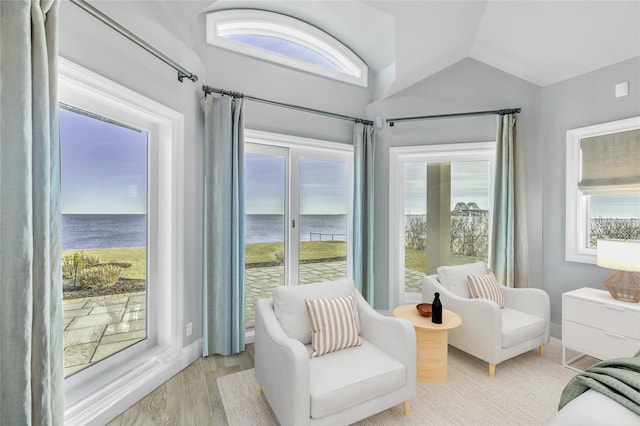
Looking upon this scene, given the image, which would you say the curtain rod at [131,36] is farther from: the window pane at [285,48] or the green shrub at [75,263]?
the green shrub at [75,263]

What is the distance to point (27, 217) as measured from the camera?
1188mm

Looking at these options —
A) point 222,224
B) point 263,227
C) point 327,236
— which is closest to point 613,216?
point 327,236

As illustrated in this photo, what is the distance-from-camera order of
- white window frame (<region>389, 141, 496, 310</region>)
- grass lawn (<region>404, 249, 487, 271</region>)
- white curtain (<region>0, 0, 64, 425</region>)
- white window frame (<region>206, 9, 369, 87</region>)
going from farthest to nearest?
grass lawn (<region>404, 249, 487, 271</region>) → white window frame (<region>389, 141, 496, 310</region>) → white window frame (<region>206, 9, 369, 87</region>) → white curtain (<region>0, 0, 64, 425</region>)

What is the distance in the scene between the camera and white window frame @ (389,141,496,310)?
3580 millimetres

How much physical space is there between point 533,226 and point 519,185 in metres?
0.52

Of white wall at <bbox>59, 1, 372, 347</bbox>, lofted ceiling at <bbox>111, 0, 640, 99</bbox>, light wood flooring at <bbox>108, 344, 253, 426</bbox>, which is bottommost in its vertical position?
light wood flooring at <bbox>108, 344, 253, 426</bbox>

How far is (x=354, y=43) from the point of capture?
3.53m

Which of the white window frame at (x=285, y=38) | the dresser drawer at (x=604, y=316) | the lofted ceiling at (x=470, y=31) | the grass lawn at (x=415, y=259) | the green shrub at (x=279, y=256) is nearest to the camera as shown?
the dresser drawer at (x=604, y=316)

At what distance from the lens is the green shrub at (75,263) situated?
72.2 inches

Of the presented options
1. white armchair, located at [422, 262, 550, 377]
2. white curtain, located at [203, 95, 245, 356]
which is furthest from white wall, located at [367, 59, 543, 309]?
white curtain, located at [203, 95, 245, 356]

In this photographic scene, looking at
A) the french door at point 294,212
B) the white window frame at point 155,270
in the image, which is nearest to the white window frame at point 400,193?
the french door at point 294,212

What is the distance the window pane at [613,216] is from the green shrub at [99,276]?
14.4 feet

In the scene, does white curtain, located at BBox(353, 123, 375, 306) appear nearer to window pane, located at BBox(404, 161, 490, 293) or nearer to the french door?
the french door

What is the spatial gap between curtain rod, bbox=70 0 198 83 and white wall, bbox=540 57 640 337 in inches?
145
